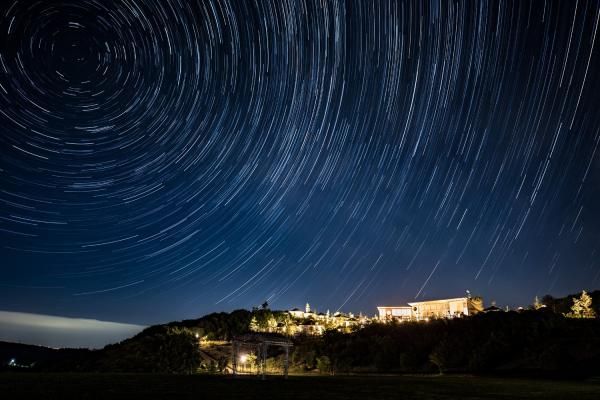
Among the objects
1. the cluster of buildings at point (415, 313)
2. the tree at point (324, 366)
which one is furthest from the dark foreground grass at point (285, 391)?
the cluster of buildings at point (415, 313)

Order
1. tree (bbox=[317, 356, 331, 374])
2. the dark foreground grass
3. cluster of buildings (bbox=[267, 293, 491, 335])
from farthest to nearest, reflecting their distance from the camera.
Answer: cluster of buildings (bbox=[267, 293, 491, 335]) → tree (bbox=[317, 356, 331, 374]) → the dark foreground grass

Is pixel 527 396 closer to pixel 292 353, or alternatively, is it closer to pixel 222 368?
pixel 222 368

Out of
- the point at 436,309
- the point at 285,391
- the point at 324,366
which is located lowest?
the point at 285,391

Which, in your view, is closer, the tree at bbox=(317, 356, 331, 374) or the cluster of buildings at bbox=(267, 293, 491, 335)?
the tree at bbox=(317, 356, 331, 374)

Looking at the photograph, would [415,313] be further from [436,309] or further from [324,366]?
[324,366]

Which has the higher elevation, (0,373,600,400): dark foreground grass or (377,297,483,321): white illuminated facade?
(377,297,483,321): white illuminated facade

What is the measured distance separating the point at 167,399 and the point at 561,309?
79308 mm

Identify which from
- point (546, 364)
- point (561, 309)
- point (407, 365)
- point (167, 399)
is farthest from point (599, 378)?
point (561, 309)

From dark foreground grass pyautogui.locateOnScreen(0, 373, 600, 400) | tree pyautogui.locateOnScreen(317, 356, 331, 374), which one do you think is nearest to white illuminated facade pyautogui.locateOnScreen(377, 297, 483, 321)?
tree pyautogui.locateOnScreen(317, 356, 331, 374)

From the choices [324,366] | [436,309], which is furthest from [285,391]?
[436,309]

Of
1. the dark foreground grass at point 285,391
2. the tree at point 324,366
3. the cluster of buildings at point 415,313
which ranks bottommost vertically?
the dark foreground grass at point 285,391

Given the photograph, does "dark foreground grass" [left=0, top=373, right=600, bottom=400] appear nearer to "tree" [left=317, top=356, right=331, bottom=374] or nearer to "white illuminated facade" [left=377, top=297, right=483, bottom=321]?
"tree" [left=317, top=356, right=331, bottom=374]

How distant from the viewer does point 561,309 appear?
75.2m

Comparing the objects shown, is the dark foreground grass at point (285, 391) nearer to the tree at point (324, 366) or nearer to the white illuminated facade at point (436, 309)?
the tree at point (324, 366)
